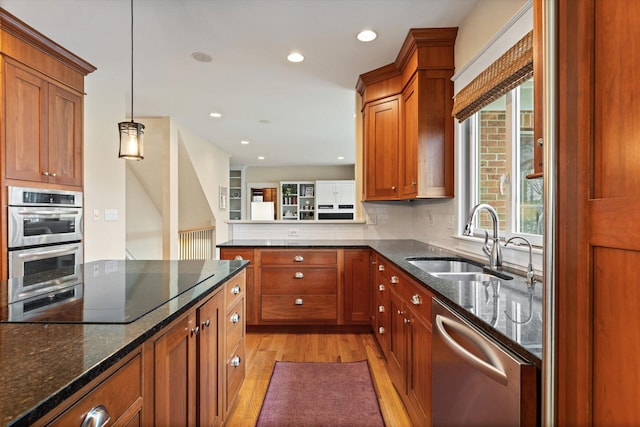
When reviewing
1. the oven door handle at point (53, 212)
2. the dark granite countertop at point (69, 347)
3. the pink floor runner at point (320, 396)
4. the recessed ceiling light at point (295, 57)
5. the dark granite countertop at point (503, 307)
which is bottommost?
the pink floor runner at point (320, 396)

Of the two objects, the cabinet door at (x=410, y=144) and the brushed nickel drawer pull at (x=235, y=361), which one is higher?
the cabinet door at (x=410, y=144)

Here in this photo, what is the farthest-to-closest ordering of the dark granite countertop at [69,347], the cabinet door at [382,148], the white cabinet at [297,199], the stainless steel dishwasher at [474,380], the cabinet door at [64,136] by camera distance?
the white cabinet at [297,199], the cabinet door at [382,148], the cabinet door at [64,136], the stainless steel dishwasher at [474,380], the dark granite countertop at [69,347]

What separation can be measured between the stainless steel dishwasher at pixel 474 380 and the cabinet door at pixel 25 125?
3165 millimetres

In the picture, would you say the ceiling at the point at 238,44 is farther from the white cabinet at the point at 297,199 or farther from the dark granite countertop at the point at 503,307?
the white cabinet at the point at 297,199

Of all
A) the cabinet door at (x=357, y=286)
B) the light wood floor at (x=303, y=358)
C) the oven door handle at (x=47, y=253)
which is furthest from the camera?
the cabinet door at (x=357, y=286)

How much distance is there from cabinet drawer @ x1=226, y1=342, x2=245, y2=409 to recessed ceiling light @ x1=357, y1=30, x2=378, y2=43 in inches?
94.9

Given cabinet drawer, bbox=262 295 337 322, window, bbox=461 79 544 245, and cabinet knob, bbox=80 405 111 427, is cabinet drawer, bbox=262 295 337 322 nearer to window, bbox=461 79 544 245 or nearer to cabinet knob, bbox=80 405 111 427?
window, bbox=461 79 544 245

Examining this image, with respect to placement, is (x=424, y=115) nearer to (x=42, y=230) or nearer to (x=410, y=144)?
(x=410, y=144)

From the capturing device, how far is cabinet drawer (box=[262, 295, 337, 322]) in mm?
3393

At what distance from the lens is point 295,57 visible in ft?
10.1

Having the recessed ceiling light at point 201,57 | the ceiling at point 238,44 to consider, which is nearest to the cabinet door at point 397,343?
the ceiling at point 238,44

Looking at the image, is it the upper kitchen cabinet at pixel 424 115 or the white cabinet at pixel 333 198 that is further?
the white cabinet at pixel 333 198

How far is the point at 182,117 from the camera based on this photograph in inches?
198

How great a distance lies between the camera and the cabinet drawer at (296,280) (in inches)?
133
